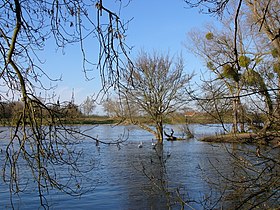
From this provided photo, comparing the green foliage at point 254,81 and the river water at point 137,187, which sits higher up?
the green foliage at point 254,81

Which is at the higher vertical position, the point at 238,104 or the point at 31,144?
the point at 238,104

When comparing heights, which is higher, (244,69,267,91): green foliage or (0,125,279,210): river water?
(244,69,267,91): green foliage

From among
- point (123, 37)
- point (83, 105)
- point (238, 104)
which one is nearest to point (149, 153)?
point (238, 104)

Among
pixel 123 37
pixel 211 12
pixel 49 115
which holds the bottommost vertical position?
pixel 49 115

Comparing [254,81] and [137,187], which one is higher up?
[254,81]

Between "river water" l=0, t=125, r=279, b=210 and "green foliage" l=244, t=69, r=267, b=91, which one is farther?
"river water" l=0, t=125, r=279, b=210

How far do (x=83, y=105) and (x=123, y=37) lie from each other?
3.90 ft

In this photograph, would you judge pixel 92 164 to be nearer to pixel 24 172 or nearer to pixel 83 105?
pixel 24 172

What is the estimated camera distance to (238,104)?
13.7 ft

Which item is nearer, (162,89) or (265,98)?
(265,98)

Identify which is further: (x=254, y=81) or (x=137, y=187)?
(x=137, y=187)

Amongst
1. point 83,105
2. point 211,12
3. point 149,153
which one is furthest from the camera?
point 149,153

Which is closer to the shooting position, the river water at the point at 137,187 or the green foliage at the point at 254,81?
the green foliage at the point at 254,81

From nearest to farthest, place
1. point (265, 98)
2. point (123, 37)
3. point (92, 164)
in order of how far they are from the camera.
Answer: point (123, 37) → point (265, 98) → point (92, 164)
